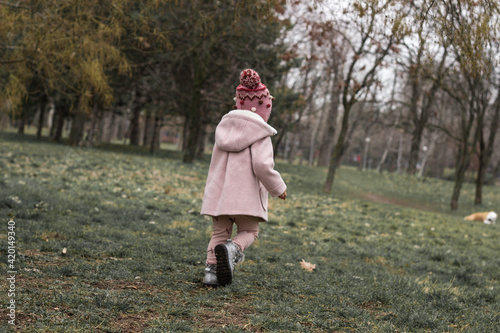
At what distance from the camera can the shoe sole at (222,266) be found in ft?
12.5

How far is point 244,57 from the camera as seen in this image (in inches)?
877

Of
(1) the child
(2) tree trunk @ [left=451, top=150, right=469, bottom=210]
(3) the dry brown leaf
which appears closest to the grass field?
(3) the dry brown leaf

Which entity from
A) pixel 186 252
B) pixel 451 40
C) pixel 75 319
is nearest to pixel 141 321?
pixel 75 319

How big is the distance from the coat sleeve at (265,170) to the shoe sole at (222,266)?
671 millimetres

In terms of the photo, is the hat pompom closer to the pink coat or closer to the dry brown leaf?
the pink coat

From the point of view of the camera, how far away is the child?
4.02 m

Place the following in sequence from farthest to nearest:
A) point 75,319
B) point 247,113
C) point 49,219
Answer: point 49,219
point 247,113
point 75,319

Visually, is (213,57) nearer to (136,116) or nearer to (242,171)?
(136,116)

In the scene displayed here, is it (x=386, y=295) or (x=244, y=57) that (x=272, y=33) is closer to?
(x=244, y=57)

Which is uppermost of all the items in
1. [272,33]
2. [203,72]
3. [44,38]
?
[272,33]

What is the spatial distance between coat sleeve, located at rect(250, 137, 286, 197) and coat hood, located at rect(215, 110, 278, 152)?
100mm

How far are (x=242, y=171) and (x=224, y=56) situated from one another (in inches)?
769

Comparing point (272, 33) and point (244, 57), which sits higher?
point (272, 33)

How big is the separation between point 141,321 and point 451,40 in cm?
372
